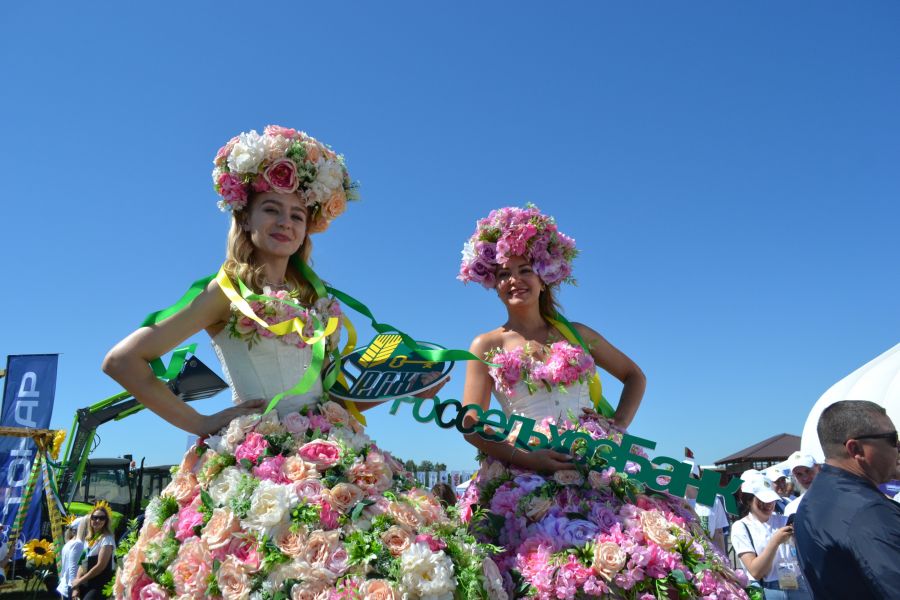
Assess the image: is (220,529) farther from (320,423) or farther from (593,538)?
(593,538)

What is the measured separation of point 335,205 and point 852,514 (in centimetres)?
271

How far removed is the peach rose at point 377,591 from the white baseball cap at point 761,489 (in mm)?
4348

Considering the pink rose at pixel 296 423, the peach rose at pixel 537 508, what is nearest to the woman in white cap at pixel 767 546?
the peach rose at pixel 537 508

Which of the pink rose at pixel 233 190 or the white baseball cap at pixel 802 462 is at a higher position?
the pink rose at pixel 233 190

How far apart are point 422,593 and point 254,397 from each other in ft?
4.19

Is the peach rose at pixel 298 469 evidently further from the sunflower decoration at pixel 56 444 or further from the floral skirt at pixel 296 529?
the sunflower decoration at pixel 56 444

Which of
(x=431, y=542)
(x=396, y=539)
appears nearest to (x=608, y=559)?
(x=431, y=542)

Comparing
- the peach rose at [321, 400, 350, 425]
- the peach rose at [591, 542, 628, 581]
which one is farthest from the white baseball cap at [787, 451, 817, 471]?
the peach rose at [321, 400, 350, 425]

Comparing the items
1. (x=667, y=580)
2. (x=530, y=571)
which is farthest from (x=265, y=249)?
(x=667, y=580)

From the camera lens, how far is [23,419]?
43.2ft

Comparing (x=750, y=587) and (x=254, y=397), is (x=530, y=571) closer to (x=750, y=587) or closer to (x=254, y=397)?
(x=750, y=587)

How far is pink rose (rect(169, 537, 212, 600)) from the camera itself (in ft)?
7.34

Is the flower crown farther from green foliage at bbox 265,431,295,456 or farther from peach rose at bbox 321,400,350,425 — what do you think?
green foliage at bbox 265,431,295,456

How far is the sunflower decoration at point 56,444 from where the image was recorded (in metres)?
13.3
